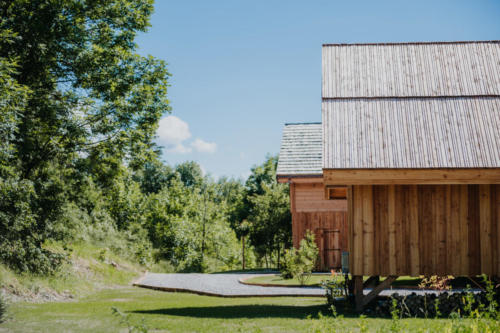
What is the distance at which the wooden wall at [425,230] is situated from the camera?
11156 mm

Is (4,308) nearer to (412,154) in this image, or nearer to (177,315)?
(177,315)

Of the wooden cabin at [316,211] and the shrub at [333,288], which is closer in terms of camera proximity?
the shrub at [333,288]

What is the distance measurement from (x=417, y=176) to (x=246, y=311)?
4.79 metres

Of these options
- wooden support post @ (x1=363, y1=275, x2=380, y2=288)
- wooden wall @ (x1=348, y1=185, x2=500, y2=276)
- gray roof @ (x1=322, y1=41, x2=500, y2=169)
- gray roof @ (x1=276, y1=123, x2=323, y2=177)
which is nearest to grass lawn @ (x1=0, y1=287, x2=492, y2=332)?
wooden support post @ (x1=363, y1=275, x2=380, y2=288)

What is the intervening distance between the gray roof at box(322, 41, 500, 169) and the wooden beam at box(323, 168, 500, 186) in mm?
118

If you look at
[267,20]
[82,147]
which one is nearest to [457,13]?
[267,20]

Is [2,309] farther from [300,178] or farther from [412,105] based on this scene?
A: [300,178]

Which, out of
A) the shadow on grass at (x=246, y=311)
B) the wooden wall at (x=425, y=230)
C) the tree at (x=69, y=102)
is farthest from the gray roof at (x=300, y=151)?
the shadow on grass at (x=246, y=311)

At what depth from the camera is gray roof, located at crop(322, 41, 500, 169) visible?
36.0 feet

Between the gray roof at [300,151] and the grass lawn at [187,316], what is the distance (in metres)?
9.10

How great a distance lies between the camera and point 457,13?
62.2 feet

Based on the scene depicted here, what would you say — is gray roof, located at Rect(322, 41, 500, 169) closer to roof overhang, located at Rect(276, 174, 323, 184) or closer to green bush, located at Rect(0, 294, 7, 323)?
green bush, located at Rect(0, 294, 7, 323)

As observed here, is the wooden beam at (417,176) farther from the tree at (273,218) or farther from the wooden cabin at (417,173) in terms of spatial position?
the tree at (273,218)

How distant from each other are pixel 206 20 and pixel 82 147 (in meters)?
6.71
